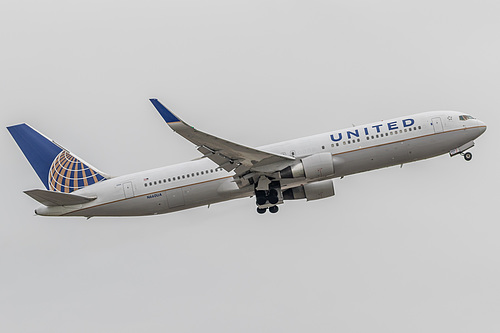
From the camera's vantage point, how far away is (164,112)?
46.5m

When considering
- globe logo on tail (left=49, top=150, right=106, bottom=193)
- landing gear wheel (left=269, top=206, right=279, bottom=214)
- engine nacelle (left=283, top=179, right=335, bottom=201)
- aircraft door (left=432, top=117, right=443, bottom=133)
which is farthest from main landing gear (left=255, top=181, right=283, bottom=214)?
globe logo on tail (left=49, top=150, right=106, bottom=193)

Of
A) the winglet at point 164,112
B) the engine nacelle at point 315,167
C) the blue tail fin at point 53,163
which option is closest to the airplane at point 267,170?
the engine nacelle at point 315,167

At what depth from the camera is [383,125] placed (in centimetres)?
5303

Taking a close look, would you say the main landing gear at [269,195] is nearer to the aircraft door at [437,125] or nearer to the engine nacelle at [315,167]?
the engine nacelle at [315,167]

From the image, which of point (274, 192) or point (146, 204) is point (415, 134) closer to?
point (274, 192)

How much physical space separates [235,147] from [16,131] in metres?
18.2

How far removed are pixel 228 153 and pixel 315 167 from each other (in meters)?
5.47

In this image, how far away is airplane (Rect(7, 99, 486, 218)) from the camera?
2055 inches

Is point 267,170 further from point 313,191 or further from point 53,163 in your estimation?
point 53,163

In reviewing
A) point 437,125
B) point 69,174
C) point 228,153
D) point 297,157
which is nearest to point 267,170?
point 297,157

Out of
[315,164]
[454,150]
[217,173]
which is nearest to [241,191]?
[217,173]

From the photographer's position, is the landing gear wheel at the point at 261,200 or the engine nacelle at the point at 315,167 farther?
the landing gear wheel at the point at 261,200

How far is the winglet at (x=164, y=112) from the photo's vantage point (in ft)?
152

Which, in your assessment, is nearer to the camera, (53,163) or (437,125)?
(437,125)
